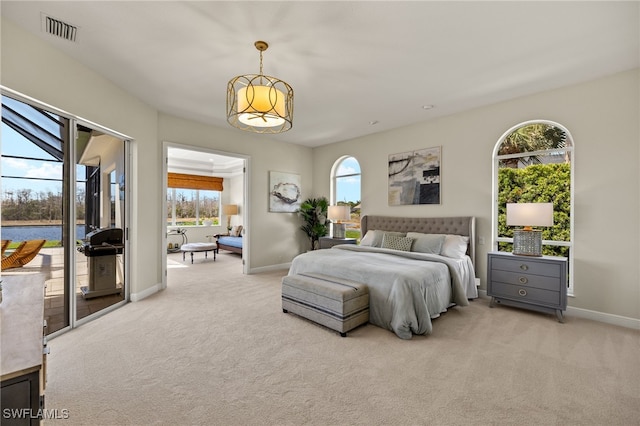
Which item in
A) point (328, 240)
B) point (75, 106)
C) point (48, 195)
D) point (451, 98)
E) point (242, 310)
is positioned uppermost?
point (451, 98)

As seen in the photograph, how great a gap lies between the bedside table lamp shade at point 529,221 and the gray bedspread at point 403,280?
2.34 feet

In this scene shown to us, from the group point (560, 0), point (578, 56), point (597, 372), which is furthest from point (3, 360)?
point (578, 56)

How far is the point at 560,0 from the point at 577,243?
9.22ft

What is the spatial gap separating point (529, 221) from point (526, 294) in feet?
2.96

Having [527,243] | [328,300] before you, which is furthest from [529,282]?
[328,300]

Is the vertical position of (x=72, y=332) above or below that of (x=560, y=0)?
below

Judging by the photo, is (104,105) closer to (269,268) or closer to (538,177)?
(269,268)

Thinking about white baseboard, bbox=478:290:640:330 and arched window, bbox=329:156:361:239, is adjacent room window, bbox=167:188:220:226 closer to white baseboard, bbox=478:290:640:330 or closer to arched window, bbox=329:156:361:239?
arched window, bbox=329:156:361:239

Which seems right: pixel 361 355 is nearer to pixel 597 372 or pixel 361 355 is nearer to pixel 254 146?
pixel 597 372

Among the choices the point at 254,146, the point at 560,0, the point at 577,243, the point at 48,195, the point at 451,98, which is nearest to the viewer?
the point at 560,0

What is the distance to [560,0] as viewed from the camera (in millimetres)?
2225

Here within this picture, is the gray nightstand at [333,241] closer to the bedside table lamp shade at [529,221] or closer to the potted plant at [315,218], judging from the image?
the potted plant at [315,218]

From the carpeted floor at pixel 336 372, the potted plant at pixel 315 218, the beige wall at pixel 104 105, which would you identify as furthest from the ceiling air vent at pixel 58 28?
the potted plant at pixel 315 218

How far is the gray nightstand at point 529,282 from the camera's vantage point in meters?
3.37
